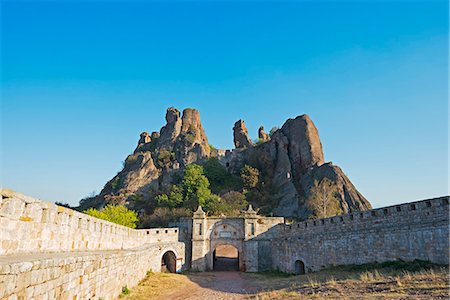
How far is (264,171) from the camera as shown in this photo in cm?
4388

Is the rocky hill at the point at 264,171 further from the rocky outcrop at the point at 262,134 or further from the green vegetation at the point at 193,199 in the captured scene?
the rocky outcrop at the point at 262,134

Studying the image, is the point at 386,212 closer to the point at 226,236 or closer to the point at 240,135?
the point at 226,236

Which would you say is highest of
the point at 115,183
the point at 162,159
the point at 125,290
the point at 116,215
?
the point at 162,159

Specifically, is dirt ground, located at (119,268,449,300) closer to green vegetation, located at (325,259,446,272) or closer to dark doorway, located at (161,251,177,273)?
green vegetation, located at (325,259,446,272)

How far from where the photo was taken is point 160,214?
3566 cm

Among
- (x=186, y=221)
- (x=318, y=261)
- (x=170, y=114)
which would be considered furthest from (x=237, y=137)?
(x=318, y=261)

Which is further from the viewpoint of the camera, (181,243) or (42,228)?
(181,243)

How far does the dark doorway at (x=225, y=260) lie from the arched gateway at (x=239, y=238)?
1407 mm

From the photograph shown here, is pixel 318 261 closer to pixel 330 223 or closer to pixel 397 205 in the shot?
pixel 330 223

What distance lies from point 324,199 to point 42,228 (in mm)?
29076

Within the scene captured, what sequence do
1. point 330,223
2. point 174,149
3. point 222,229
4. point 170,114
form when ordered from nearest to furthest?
point 330,223 < point 222,229 < point 174,149 < point 170,114

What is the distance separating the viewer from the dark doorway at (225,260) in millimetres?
28828

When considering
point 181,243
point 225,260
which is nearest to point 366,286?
point 181,243

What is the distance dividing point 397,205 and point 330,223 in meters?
4.82
